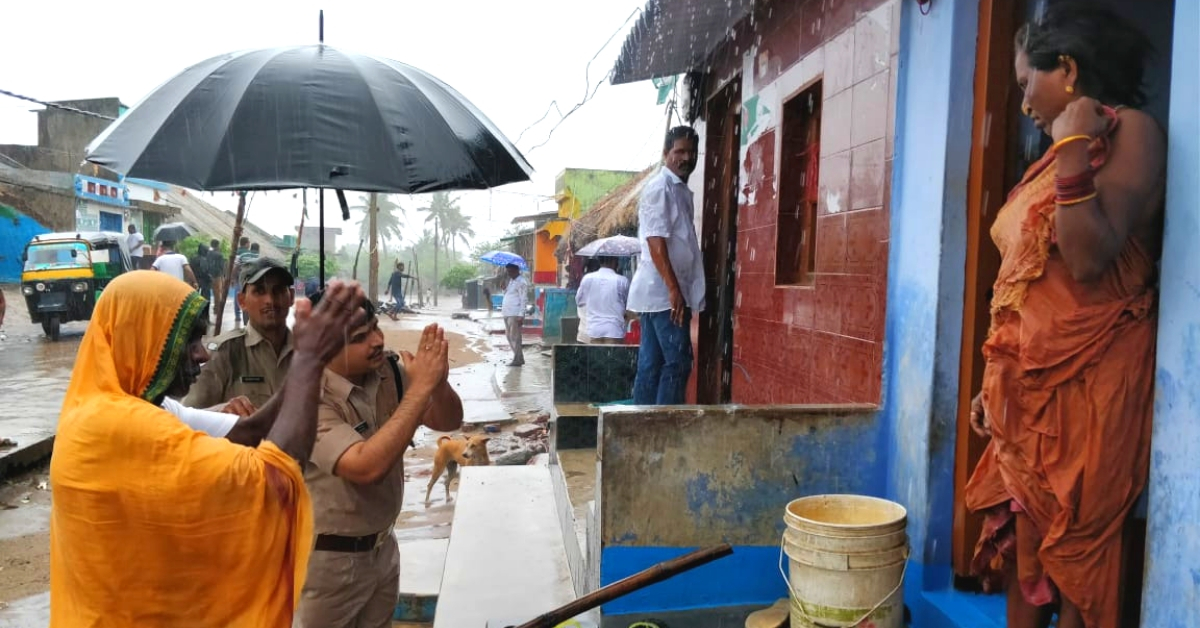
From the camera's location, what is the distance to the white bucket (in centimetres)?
268

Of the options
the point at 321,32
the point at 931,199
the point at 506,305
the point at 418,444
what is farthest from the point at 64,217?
the point at 931,199

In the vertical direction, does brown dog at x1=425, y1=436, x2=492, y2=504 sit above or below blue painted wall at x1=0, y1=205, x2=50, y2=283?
below

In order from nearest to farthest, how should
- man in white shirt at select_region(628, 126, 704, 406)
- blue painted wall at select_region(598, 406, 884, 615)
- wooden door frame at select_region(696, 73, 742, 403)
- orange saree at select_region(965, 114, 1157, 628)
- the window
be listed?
1. orange saree at select_region(965, 114, 1157, 628)
2. blue painted wall at select_region(598, 406, 884, 615)
3. the window
4. man in white shirt at select_region(628, 126, 704, 406)
5. wooden door frame at select_region(696, 73, 742, 403)

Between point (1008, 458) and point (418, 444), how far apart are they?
25.5 feet

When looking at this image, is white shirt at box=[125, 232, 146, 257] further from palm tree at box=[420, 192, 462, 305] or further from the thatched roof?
palm tree at box=[420, 192, 462, 305]

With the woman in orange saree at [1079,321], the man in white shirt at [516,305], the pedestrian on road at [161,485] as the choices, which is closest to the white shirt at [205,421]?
the pedestrian on road at [161,485]

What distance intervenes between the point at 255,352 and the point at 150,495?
1796 mm

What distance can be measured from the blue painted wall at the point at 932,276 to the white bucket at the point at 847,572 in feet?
1.08

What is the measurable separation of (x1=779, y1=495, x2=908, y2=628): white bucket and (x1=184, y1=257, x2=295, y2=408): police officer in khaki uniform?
2.28 m

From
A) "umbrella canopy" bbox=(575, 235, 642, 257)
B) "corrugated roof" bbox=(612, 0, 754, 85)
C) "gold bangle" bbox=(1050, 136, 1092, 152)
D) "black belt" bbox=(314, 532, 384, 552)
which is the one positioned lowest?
"black belt" bbox=(314, 532, 384, 552)

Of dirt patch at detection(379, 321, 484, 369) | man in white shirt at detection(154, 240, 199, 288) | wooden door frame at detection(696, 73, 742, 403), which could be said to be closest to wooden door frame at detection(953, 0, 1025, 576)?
wooden door frame at detection(696, 73, 742, 403)

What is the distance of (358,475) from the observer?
8.48ft

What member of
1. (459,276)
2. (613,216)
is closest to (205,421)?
(613,216)

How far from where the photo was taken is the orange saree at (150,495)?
189 centimetres
